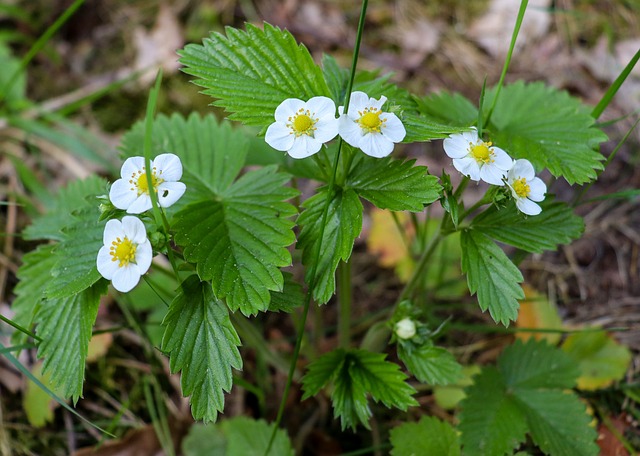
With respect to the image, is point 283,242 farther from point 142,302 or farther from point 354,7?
point 354,7

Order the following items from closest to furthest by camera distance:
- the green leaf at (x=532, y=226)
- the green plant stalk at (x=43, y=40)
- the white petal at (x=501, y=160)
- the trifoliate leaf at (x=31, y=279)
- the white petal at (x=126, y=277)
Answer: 1. the white petal at (x=126, y=277)
2. the white petal at (x=501, y=160)
3. the green leaf at (x=532, y=226)
4. the trifoliate leaf at (x=31, y=279)
5. the green plant stalk at (x=43, y=40)

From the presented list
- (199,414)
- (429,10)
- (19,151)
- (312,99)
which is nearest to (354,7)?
(429,10)

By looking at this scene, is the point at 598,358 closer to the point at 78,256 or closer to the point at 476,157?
the point at 476,157

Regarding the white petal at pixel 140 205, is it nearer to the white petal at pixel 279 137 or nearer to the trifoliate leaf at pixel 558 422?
the white petal at pixel 279 137

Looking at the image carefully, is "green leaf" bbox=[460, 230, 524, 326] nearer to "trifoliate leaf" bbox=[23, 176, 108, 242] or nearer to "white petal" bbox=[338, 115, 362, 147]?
"white petal" bbox=[338, 115, 362, 147]

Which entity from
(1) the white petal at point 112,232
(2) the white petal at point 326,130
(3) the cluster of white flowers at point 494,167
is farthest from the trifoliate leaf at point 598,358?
(1) the white petal at point 112,232

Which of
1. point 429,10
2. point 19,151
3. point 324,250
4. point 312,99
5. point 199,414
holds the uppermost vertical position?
point 429,10
